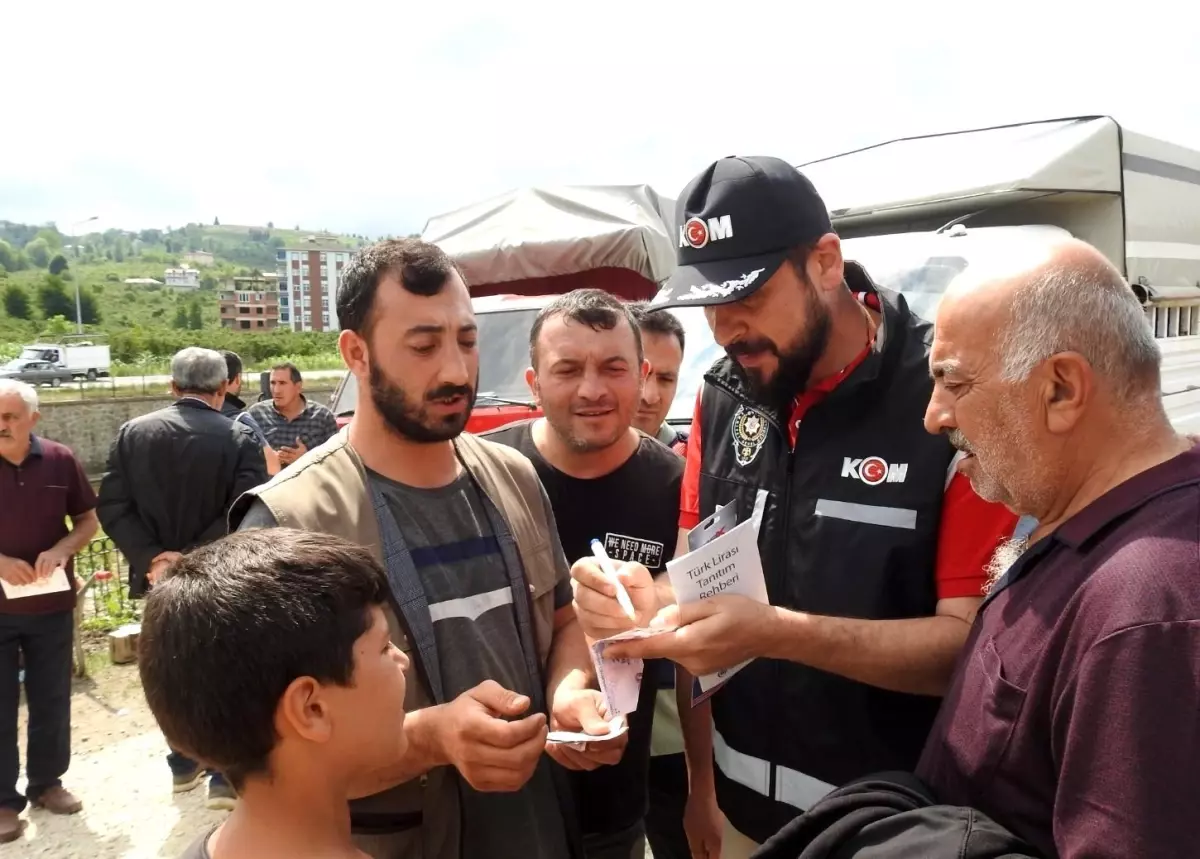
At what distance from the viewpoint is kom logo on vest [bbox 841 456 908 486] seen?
1.75m

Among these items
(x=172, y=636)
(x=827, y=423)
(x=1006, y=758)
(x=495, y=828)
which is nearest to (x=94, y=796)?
(x=495, y=828)

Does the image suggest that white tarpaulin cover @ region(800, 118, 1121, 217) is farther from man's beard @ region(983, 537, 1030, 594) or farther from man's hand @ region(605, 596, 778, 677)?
man's hand @ region(605, 596, 778, 677)

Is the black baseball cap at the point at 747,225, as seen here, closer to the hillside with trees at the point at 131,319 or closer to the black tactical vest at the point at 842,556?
the black tactical vest at the point at 842,556

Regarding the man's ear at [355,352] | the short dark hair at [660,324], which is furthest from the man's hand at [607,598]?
the short dark hair at [660,324]

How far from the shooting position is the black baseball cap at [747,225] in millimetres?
1877

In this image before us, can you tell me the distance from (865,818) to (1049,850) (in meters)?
0.23

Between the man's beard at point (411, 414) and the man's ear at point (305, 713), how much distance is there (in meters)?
0.67

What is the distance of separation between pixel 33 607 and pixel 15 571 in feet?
0.71

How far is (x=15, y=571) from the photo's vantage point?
4.22m

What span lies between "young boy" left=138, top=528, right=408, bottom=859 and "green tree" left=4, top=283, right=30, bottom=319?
286 feet

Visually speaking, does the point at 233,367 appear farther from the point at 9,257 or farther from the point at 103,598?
the point at 9,257

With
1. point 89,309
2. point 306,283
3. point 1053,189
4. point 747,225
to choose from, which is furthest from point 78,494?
point 306,283

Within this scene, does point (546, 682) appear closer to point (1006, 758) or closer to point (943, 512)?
point (943, 512)

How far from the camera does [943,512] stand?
1.70 m
